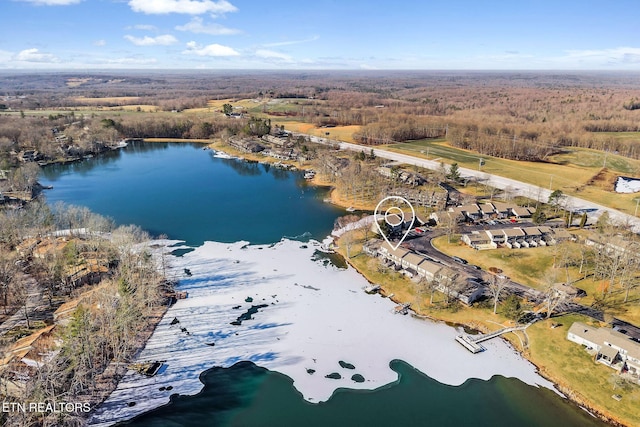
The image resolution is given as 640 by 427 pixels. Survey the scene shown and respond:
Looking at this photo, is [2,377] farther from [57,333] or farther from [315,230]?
[315,230]

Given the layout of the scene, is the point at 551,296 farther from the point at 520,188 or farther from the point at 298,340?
the point at 520,188

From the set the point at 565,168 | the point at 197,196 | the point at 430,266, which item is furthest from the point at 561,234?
the point at 197,196

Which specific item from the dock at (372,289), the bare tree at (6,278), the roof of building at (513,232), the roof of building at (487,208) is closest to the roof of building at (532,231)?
the roof of building at (513,232)

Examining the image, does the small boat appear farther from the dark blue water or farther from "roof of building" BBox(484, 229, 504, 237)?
"roof of building" BBox(484, 229, 504, 237)

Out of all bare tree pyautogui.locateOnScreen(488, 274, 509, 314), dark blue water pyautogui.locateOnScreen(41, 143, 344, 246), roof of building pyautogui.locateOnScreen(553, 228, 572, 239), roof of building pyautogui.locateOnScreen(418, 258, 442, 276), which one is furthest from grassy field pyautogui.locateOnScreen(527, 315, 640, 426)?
dark blue water pyautogui.locateOnScreen(41, 143, 344, 246)

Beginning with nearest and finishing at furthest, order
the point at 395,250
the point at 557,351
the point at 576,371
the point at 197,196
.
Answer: the point at 576,371 < the point at 557,351 < the point at 395,250 < the point at 197,196
